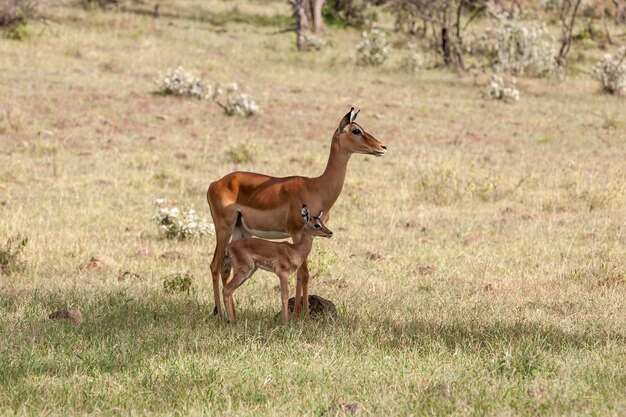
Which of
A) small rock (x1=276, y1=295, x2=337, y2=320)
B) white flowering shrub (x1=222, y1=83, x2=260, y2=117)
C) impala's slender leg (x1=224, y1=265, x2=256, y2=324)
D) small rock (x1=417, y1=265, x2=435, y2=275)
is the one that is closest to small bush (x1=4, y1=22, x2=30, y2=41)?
white flowering shrub (x1=222, y1=83, x2=260, y2=117)

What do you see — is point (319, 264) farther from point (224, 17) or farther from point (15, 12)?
point (224, 17)

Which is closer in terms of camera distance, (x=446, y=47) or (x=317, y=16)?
(x=446, y=47)

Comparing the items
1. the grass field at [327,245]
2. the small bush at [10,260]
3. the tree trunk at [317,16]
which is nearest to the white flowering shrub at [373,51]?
the grass field at [327,245]

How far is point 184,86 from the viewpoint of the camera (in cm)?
2169

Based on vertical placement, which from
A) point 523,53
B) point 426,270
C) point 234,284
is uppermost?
point 234,284

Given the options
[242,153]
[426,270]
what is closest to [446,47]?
[242,153]

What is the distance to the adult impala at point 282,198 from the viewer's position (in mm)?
7270

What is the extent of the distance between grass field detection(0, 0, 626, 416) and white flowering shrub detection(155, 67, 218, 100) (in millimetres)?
524

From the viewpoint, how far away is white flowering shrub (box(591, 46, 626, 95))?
82.4ft

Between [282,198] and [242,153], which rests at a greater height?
[282,198]

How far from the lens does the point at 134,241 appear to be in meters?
11.1

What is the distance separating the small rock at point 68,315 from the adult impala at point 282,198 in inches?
40.5

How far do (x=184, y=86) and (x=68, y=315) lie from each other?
15.0 metres

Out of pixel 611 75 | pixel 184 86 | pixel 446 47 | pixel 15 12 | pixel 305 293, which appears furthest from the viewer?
pixel 446 47
